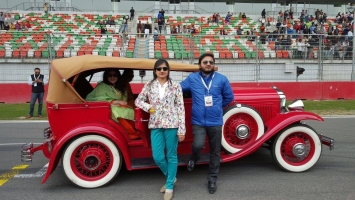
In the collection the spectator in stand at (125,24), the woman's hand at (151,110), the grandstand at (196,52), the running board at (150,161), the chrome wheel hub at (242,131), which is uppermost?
the spectator in stand at (125,24)

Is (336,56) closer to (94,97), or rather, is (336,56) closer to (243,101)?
(243,101)

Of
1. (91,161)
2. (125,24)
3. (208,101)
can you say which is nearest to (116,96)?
(91,161)

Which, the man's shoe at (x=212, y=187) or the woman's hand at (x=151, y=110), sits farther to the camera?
the man's shoe at (x=212, y=187)

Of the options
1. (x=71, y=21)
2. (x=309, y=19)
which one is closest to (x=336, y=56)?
(x=309, y=19)

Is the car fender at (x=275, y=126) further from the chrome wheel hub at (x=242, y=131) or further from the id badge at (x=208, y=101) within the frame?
the id badge at (x=208, y=101)

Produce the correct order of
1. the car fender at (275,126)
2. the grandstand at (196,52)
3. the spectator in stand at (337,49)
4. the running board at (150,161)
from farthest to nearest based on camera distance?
the spectator in stand at (337,49) → the grandstand at (196,52) → the car fender at (275,126) → the running board at (150,161)

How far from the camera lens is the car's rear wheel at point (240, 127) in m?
4.60

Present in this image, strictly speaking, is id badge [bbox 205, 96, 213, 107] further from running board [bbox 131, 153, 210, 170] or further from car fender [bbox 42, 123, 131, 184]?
car fender [bbox 42, 123, 131, 184]

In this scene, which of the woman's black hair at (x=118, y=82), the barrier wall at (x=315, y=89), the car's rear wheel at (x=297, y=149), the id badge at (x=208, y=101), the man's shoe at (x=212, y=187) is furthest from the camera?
the barrier wall at (x=315, y=89)

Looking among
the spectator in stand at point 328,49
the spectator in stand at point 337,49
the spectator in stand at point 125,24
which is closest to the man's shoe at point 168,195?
the spectator in stand at point 328,49

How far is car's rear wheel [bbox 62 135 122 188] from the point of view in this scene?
4.09m

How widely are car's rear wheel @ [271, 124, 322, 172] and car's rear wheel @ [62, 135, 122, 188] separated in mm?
2169

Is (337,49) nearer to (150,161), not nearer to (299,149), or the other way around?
(299,149)

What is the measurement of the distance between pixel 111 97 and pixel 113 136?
635 mm
